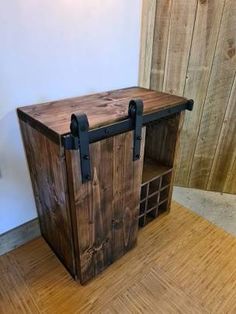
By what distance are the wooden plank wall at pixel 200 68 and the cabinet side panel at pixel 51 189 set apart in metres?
0.93

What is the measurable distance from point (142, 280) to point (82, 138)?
88 cm

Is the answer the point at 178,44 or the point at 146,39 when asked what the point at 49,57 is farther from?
the point at 178,44

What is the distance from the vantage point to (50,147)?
0.97 m

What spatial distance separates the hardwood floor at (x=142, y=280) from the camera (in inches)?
45.7

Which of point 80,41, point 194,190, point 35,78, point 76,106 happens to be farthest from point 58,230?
point 194,190

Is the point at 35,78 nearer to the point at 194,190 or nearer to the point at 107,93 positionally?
the point at 107,93

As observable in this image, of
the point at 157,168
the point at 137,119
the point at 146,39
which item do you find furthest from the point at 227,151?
the point at 137,119

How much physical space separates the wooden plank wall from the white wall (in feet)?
0.59

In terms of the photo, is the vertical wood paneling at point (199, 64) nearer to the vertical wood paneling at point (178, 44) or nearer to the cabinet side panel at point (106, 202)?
the vertical wood paneling at point (178, 44)

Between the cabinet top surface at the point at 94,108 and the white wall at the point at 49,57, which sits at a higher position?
the white wall at the point at 49,57

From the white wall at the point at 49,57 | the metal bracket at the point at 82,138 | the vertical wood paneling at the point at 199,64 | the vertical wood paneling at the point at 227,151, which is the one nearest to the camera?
the metal bracket at the point at 82,138

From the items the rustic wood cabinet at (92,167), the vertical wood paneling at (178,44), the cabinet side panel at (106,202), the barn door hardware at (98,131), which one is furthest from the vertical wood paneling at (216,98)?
the cabinet side panel at (106,202)

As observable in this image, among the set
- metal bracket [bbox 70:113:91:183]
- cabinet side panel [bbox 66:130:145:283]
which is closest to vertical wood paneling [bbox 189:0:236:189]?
cabinet side panel [bbox 66:130:145:283]

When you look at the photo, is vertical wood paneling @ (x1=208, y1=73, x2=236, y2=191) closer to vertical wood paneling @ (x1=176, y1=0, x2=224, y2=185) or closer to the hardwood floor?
vertical wood paneling @ (x1=176, y1=0, x2=224, y2=185)
